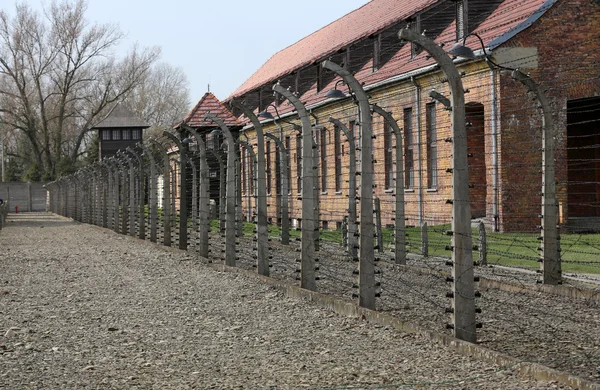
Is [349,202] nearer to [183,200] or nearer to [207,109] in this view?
[183,200]

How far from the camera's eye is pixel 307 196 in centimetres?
1375

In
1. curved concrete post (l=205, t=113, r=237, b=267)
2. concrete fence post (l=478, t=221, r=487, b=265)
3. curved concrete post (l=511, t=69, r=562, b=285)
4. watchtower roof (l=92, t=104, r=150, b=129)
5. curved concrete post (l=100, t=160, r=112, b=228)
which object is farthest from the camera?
watchtower roof (l=92, t=104, r=150, b=129)

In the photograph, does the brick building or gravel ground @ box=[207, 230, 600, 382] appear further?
the brick building

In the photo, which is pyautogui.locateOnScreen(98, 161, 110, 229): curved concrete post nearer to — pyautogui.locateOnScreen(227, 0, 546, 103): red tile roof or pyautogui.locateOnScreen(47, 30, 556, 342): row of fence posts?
pyautogui.locateOnScreen(47, 30, 556, 342): row of fence posts

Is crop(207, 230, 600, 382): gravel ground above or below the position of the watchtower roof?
below

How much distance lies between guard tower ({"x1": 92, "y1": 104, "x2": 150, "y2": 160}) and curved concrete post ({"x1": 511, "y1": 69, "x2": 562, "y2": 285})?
257 ft

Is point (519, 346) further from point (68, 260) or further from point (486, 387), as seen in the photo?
point (68, 260)

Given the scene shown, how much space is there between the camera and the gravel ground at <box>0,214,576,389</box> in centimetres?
785

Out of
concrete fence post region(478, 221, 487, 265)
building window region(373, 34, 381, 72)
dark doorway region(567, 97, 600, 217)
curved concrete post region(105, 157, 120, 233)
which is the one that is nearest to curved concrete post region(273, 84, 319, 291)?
concrete fence post region(478, 221, 487, 265)

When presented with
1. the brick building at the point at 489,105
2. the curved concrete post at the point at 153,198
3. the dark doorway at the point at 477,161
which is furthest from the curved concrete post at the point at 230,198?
the dark doorway at the point at 477,161

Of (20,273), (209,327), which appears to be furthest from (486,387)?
(20,273)

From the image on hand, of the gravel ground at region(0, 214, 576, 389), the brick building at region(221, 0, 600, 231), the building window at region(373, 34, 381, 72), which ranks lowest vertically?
the gravel ground at region(0, 214, 576, 389)

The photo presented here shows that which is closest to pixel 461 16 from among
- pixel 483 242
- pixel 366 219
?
pixel 483 242

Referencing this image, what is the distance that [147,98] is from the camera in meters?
97.9
